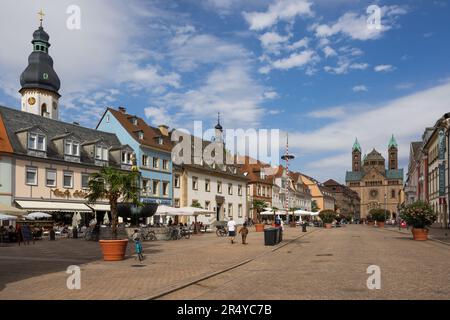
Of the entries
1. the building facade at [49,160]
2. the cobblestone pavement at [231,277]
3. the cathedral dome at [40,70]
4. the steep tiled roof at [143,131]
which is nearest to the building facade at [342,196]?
the steep tiled roof at [143,131]

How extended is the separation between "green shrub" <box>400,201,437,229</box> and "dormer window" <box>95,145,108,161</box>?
1184 inches

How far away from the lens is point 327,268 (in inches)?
628

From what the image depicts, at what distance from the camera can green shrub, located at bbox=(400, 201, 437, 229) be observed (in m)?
31.2

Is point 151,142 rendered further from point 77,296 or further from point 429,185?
point 77,296

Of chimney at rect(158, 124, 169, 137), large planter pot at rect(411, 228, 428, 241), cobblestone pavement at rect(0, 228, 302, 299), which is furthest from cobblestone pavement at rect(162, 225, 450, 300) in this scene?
chimney at rect(158, 124, 169, 137)

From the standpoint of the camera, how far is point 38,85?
66500mm

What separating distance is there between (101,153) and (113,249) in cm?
3333

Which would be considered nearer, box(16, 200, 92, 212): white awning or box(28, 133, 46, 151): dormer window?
box(16, 200, 92, 212): white awning

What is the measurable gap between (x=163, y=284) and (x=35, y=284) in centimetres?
314

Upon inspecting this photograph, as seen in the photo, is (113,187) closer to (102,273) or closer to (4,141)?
(102,273)

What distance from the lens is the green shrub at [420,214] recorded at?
31219 mm

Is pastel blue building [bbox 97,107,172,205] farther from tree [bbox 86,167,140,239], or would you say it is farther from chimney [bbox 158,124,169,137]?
tree [bbox 86,167,140,239]

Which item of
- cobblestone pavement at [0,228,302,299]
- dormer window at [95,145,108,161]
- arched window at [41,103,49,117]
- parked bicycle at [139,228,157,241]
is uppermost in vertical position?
arched window at [41,103,49,117]

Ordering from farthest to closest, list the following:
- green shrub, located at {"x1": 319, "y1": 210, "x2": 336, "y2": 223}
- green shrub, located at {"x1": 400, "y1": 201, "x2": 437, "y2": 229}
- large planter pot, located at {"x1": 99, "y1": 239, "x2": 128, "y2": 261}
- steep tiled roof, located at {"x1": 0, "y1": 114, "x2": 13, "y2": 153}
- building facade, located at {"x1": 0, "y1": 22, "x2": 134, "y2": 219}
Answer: green shrub, located at {"x1": 319, "y1": 210, "x2": 336, "y2": 223} < building facade, located at {"x1": 0, "y1": 22, "x2": 134, "y2": 219} < steep tiled roof, located at {"x1": 0, "y1": 114, "x2": 13, "y2": 153} < green shrub, located at {"x1": 400, "y1": 201, "x2": 437, "y2": 229} < large planter pot, located at {"x1": 99, "y1": 239, "x2": 128, "y2": 261}
